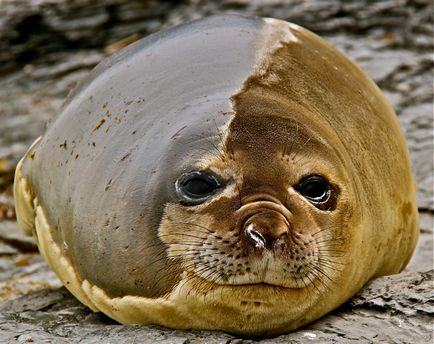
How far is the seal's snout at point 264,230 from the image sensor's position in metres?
3.66

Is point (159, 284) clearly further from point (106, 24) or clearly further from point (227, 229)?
point (106, 24)

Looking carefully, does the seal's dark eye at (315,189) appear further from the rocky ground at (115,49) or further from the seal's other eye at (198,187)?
the rocky ground at (115,49)

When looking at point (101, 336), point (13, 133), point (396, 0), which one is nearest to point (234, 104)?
point (101, 336)

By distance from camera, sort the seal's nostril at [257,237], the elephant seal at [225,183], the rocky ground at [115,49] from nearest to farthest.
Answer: the seal's nostril at [257,237]
the elephant seal at [225,183]
the rocky ground at [115,49]

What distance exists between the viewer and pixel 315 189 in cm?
401

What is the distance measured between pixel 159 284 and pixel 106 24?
7734 millimetres

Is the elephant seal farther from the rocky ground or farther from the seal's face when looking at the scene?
the rocky ground

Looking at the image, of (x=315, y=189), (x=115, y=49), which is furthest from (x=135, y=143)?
(x=115, y=49)

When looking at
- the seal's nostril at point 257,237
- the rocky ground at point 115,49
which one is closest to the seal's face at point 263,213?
the seal's nostril at point 257,237

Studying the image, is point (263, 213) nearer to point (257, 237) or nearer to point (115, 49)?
point (257, 237)

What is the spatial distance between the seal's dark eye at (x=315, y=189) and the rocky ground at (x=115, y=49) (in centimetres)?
53

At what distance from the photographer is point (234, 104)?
414 centimetres

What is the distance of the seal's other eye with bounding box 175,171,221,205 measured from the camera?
388cm

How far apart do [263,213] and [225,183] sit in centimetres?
23
